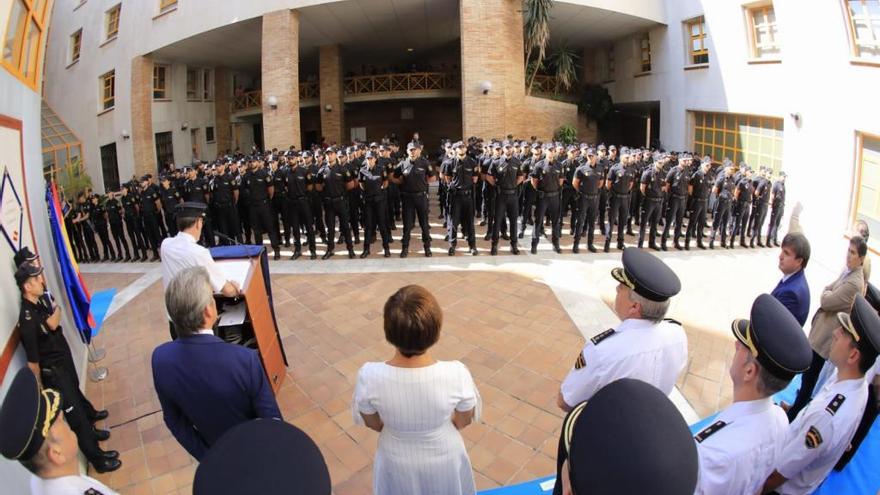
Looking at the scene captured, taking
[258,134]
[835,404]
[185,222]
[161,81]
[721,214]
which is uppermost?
[161,81]

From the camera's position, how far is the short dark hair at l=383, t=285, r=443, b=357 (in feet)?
6.31

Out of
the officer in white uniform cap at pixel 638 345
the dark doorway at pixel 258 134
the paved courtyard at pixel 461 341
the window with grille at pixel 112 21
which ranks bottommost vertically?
the paved courtyard at pixel 461 341

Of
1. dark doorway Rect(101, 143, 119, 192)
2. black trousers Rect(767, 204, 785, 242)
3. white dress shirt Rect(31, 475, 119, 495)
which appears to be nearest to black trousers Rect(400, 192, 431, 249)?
white dress shirt Rect(31, 475, 119, 495)

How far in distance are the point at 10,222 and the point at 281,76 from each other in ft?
40.2

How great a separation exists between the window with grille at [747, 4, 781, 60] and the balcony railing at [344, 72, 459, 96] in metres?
9.94

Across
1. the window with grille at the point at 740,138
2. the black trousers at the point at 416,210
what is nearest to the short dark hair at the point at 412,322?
the black trousers at the point at 416,210

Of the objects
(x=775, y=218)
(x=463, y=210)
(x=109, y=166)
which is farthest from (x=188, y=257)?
(x=109, y=166)

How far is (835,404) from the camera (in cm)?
222

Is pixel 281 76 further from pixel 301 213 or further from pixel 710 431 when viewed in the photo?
pixel 710 431

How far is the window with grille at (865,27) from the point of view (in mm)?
9023

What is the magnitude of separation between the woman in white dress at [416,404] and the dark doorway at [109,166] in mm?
21961

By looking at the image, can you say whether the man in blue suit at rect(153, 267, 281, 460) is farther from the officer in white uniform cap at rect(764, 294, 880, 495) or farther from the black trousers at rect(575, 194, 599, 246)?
the black trousers at rect(575, 194, 599, 246)

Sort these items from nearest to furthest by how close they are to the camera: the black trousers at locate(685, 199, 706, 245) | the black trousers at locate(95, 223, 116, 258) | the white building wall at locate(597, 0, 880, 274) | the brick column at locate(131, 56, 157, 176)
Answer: the black trousers at locate(685, 199, 706, 245) → the white building wall at locate(597, 0, 880, 274) → the black trousers at locate(95, 223, 116, 258) → the brick column at locate(131, 56, 157, 176)

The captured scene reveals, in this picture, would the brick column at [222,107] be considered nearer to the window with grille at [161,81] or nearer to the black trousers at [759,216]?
the window with grille at [161,81]
